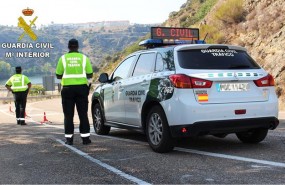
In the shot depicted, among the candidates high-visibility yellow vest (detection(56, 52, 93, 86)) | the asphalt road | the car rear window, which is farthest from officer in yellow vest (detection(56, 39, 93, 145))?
the car rear window

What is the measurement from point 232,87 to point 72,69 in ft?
9.87

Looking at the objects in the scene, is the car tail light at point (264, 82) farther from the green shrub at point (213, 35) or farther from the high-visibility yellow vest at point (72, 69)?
the green shrub at point (213, 35)

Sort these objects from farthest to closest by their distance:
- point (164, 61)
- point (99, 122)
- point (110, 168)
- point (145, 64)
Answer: point (99, 122), point (145, 64), point (164, 61), point (110, 168)

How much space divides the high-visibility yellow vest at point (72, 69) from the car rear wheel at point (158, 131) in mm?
1650

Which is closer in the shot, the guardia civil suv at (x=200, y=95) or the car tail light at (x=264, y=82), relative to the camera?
Answer: the guardia civil suv at (x=200, y=95)

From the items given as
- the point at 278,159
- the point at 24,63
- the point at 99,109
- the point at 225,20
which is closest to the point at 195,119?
the point at 278,159

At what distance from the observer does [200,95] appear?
6.16m

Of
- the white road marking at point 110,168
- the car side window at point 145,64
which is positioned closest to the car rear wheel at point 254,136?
the car side window at point 145,64

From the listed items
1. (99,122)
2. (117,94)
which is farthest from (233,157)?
(99,122)

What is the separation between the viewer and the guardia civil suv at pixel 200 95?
6.15 metres

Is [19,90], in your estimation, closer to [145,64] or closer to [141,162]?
[145,64]

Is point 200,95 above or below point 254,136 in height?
above

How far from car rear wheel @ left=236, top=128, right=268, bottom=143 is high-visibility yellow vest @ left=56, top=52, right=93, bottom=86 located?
307 centimetres

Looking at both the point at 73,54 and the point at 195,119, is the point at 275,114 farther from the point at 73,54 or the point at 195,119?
the point at 73,54
